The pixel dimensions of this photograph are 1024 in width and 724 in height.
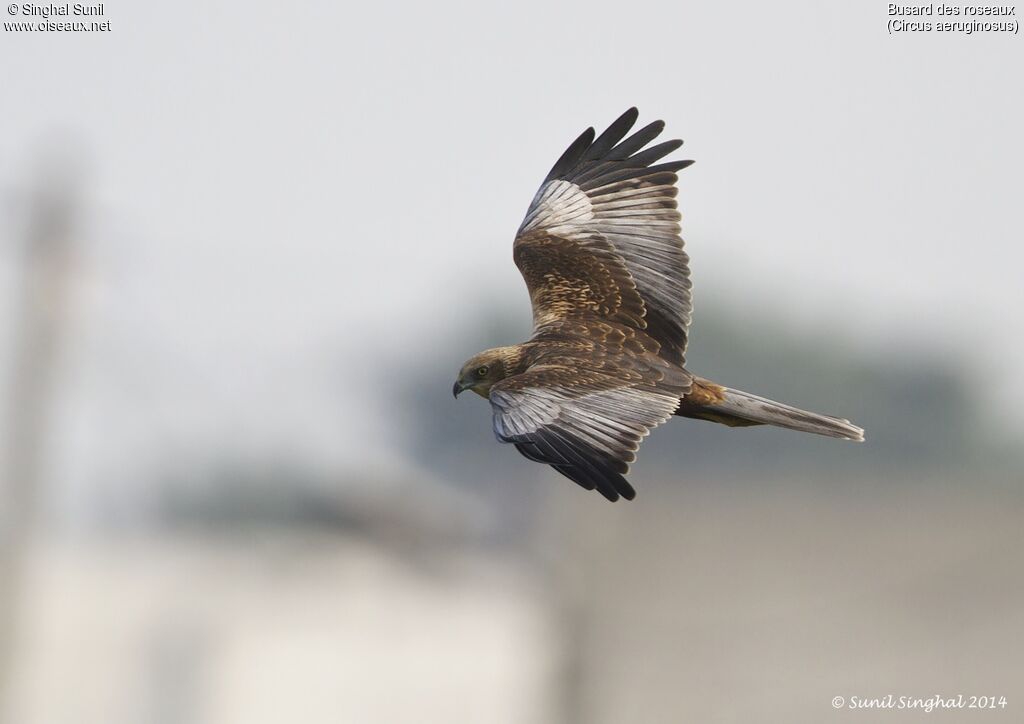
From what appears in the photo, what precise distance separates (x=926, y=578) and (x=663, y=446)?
98.6 inches

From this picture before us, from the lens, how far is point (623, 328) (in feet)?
28.0

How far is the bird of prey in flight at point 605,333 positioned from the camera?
288 inches

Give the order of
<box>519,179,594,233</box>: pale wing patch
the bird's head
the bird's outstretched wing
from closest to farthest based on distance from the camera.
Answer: the bird's head
the bird's outstretched wing
<box>519,179,594,233</box>: pale wing patch

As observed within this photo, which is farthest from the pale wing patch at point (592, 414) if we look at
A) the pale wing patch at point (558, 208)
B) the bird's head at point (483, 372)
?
the pale wing patch at point (558, 208)

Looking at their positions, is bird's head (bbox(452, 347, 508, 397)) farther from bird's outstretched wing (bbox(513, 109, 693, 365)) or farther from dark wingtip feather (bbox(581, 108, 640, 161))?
dark wingtip feather (bbox(581, 108, 640, 161))

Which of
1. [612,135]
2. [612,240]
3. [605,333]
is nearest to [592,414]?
[605,333]

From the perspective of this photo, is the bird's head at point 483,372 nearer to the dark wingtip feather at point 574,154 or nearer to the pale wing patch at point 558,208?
the pale wing patch at point 558,208

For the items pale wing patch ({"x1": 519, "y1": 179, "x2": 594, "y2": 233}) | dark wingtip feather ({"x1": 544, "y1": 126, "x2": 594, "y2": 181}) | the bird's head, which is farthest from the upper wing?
dark wingtip feather ({"x1": 544, "y1": 126, "x2": 594, "y2": 181})

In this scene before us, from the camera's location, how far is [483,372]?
27.9 feet

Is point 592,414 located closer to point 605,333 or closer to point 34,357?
point 605,333

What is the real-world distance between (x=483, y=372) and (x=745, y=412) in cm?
121

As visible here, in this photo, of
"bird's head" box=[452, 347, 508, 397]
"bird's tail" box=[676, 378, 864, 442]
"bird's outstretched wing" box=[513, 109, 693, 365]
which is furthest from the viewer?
"bird's outstretched wing" box=[513, 109, 693, 365]

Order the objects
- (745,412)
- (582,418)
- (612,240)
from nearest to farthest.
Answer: (582,418) < (745,412) < (612,240)

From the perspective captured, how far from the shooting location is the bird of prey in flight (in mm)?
7320
